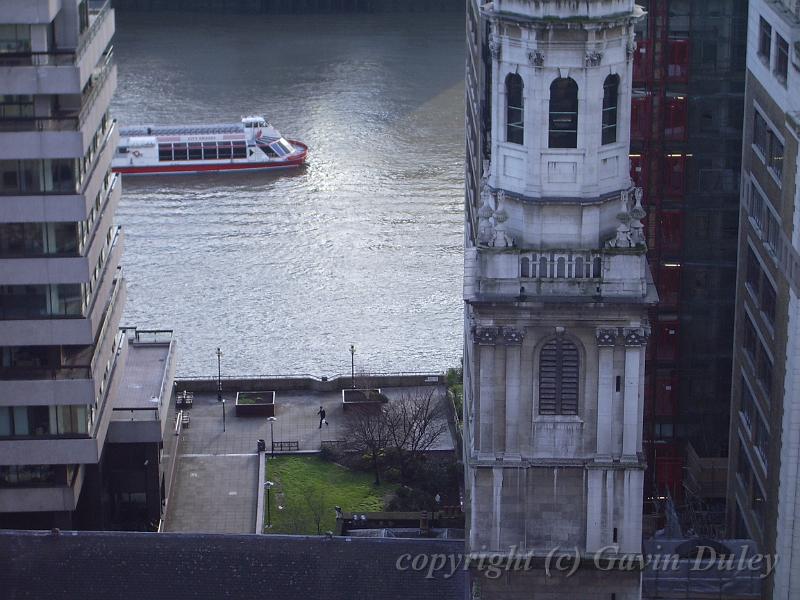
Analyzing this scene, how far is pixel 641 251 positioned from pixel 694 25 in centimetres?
2555

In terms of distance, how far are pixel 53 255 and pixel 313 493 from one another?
22106mm

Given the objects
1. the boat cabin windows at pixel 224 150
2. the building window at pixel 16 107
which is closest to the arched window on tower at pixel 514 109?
the building window at pixel 16 107

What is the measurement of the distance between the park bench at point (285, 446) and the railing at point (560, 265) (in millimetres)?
40712

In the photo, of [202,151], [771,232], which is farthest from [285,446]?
[202,151]

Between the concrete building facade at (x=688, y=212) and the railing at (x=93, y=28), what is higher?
the railing at (x=93, y=28)

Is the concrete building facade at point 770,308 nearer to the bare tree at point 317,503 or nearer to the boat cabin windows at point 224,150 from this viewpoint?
the bare tree at point 317,503

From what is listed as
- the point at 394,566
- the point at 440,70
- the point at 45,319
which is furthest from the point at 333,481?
the point at 440,70

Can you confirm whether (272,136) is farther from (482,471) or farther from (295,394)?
(482,471)

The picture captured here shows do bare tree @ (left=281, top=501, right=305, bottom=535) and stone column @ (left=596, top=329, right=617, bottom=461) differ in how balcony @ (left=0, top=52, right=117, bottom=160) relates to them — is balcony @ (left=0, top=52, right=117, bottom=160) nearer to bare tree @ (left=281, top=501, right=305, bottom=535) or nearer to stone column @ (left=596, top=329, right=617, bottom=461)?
bare tree @ (left=281, top=501, right=305, bottom=535)

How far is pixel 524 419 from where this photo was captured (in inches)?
2697

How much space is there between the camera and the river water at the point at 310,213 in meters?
122

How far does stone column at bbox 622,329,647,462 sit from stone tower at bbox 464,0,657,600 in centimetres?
5

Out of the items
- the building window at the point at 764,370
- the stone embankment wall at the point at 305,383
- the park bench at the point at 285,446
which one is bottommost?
the park bench at the point at 285,446

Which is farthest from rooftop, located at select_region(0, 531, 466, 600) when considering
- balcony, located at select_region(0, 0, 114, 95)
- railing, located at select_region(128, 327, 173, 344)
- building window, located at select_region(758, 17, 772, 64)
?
railing, located at select_region(128, 327, 173, 344)
